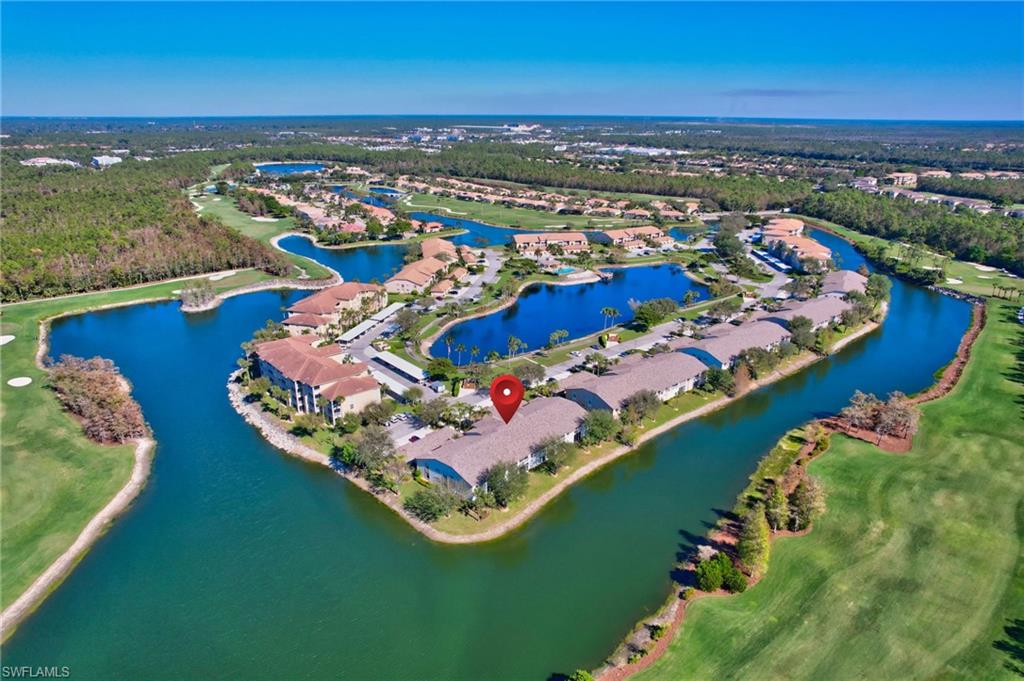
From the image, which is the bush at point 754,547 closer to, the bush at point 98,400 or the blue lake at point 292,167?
the bush at point 98,400

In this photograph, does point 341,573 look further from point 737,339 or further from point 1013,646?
point 737,339

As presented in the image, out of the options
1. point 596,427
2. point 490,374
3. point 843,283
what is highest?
point 843,283

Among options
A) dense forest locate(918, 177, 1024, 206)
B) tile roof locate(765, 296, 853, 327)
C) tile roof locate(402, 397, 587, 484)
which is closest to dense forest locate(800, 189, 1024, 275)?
dense forest locate(918, 177, 1024, 206)

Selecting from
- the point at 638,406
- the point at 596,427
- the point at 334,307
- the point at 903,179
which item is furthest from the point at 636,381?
the point at 903,179

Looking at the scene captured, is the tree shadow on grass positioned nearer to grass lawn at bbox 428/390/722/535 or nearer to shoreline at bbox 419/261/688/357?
grass lawn at bbox 428/390/722/535

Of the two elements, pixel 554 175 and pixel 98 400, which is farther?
pixel 554 175

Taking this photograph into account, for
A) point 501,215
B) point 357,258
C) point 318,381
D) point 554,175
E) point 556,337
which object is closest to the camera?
point 318,381
